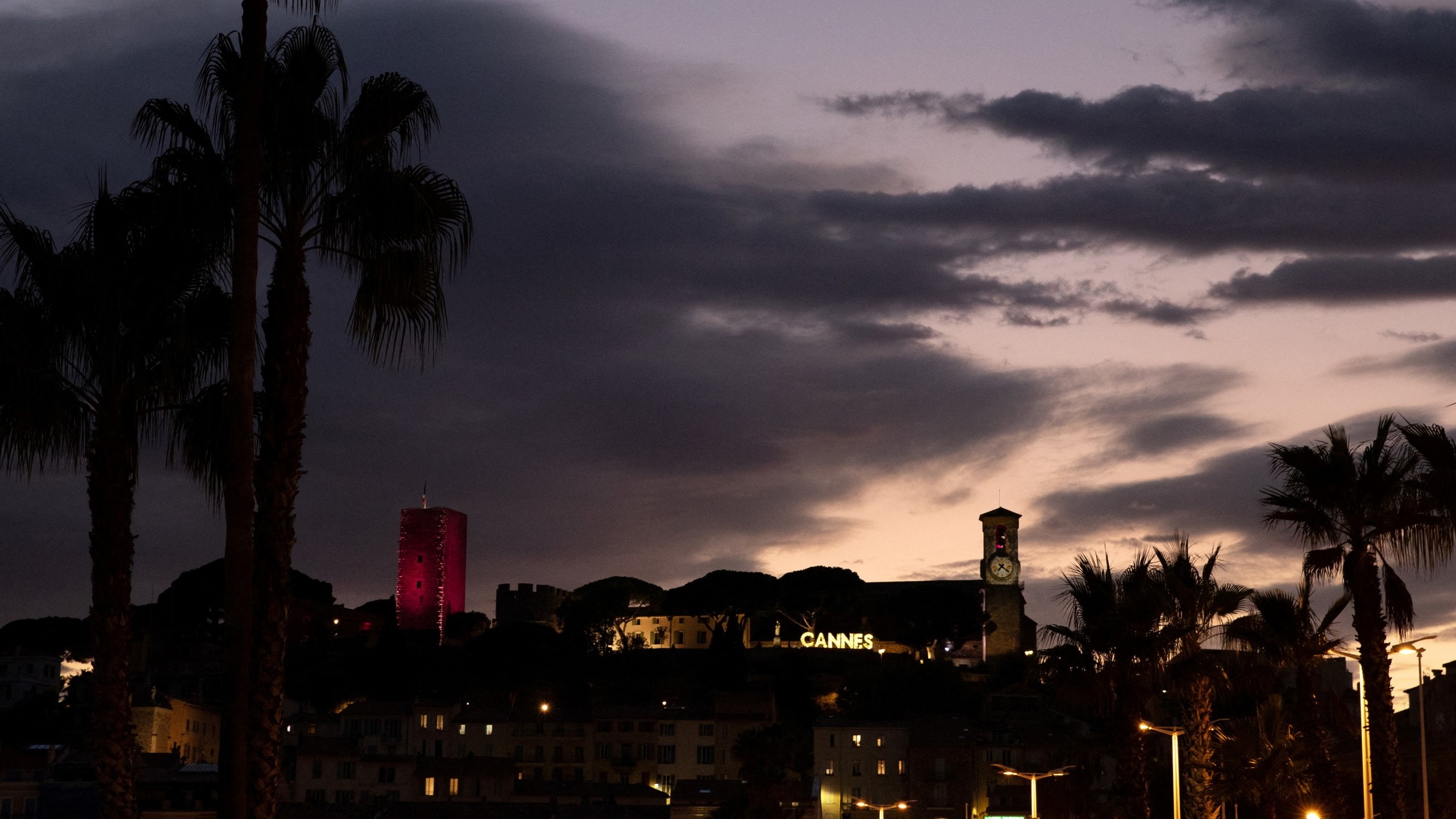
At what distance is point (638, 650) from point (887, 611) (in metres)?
24.9

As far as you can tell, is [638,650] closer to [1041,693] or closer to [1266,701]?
[1041,693]

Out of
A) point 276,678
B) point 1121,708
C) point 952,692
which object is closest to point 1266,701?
point 1121,708

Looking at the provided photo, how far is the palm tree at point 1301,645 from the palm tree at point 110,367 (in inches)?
986

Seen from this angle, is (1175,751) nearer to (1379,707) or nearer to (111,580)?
(1379,707)

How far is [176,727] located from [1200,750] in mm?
103246

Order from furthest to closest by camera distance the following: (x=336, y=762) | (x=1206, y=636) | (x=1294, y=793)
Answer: (x=336, y=762), (x=1294, y=793), (x=1206, y=636)

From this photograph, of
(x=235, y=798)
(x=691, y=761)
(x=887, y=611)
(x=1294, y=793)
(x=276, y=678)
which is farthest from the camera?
(x=887, y=611)

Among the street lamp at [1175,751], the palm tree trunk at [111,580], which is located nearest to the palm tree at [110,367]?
the palm tree trunk at [111,580]

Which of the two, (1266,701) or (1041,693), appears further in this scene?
(1041,693)

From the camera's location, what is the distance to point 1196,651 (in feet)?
125

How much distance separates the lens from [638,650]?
172125mm

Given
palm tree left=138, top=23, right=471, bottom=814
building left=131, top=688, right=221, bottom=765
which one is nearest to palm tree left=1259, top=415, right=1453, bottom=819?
palm tree left=138, top=23, right=471, bottom=814

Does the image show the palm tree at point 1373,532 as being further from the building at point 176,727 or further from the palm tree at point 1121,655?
the building at point 176,727

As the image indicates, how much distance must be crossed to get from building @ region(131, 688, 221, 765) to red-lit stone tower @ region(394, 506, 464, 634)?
115ft
